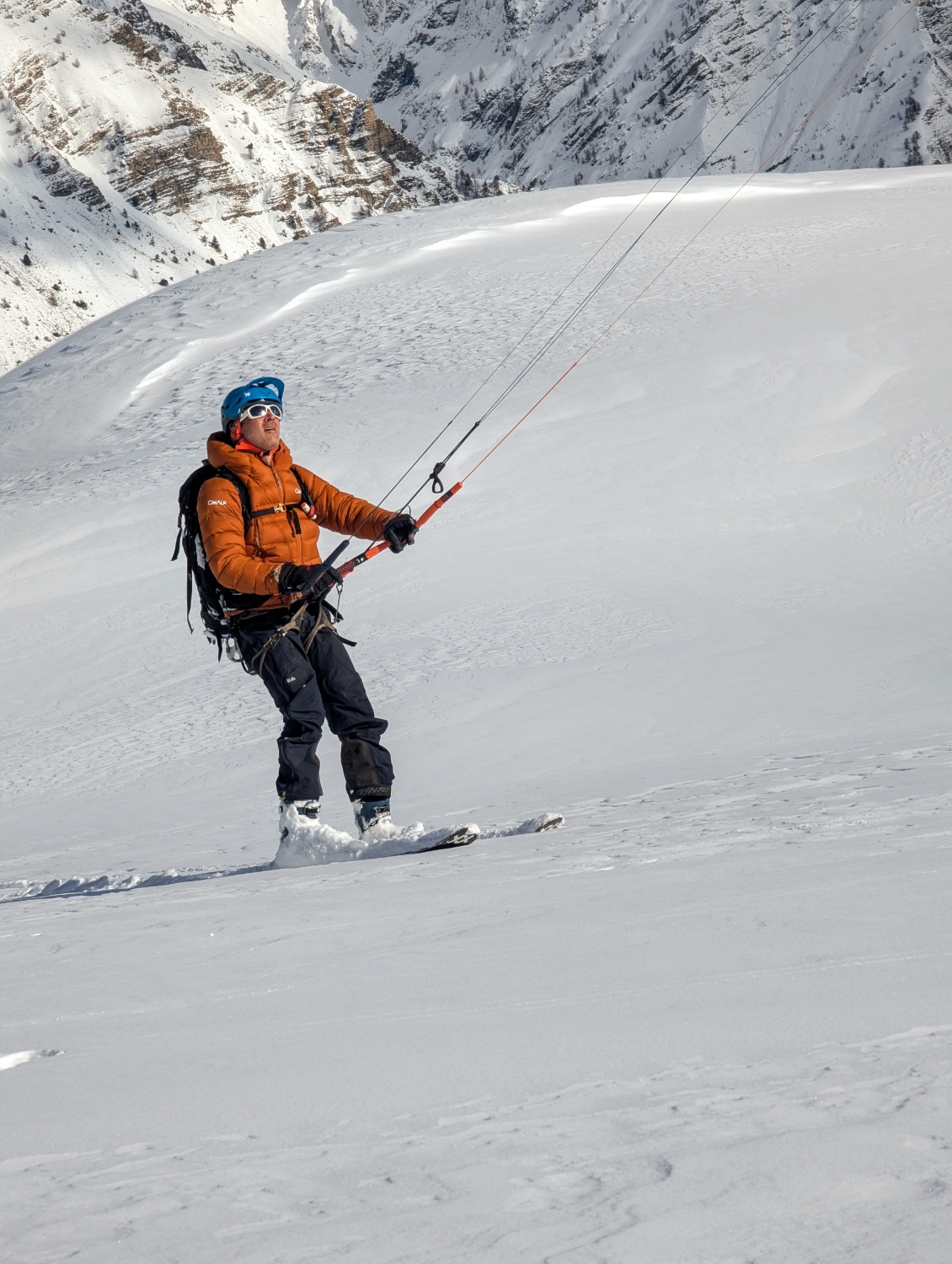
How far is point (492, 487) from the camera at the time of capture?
11195 mm

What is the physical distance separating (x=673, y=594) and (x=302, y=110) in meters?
203

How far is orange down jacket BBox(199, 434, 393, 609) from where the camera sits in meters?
4.18

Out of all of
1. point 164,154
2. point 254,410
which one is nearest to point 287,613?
point 254,410

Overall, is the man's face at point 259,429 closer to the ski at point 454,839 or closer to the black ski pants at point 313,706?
the black ski pants at point 313,706

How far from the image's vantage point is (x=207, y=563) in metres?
4.32

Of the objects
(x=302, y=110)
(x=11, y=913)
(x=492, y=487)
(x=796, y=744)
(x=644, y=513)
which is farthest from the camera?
(x=302, y=110)

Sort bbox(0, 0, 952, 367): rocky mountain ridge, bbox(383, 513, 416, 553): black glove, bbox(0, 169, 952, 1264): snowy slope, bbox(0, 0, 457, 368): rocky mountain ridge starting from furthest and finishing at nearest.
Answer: bbox(0, 0, 952, 367): rocky mountain ridge, bbox(0, 0, 457, 368): rocky mountain ridge, bbox(383, 513, 416, 553): black glove, bbox(0, 169, 952, 1264): snowy slope

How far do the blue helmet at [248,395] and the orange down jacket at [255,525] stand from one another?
3.4 inches

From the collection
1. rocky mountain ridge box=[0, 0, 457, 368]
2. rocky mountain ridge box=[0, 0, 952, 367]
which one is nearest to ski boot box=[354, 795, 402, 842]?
rocky mountain ridge box=[0, 0, 952, 367]

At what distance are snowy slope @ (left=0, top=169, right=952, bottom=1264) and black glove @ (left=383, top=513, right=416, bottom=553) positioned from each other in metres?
1.18

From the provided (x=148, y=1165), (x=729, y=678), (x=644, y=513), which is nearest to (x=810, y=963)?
(x=148, y=1165)

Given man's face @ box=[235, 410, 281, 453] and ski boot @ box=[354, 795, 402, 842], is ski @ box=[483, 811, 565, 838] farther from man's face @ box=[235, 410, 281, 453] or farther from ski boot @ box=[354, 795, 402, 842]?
man's face @ box=[235, 410, 281, 453]

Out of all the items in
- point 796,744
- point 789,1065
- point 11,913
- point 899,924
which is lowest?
point 796,744

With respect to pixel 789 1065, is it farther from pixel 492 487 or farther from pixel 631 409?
pixel 631 409
